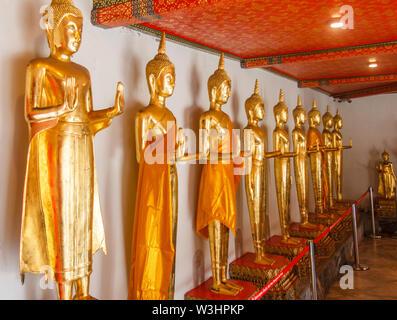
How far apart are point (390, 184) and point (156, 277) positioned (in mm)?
7061

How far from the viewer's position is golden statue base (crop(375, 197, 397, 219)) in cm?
805

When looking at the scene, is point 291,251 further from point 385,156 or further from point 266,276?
point 385,156

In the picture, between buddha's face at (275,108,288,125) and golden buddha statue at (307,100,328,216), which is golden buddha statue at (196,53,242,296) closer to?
buddha's face at (275,108,288,125)

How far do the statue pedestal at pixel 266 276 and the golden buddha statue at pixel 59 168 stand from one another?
2.23m

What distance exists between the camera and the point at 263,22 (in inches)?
130

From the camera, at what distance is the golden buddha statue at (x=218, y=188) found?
10.9 ft

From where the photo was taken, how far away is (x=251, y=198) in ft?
13.1

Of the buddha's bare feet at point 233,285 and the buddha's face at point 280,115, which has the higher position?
the buddha's face at point 280,115

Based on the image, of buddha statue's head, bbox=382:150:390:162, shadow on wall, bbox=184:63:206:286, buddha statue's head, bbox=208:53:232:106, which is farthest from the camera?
buddha statue's head, bbox=382:150:390:162

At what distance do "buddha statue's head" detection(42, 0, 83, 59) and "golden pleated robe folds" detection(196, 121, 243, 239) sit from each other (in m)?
1.67

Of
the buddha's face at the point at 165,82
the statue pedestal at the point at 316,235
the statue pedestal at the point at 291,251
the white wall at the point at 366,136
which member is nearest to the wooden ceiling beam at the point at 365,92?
the white wall at the point at 366,136

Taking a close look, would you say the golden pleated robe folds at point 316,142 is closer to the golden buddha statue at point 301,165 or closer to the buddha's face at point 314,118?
the buddha's face at point 314,118

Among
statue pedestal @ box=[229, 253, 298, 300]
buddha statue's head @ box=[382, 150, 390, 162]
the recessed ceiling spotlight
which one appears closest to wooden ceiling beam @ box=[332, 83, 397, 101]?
buddha statue's head @ box=[382, 150, 390, 162]

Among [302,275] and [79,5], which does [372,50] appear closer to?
[302,275]
